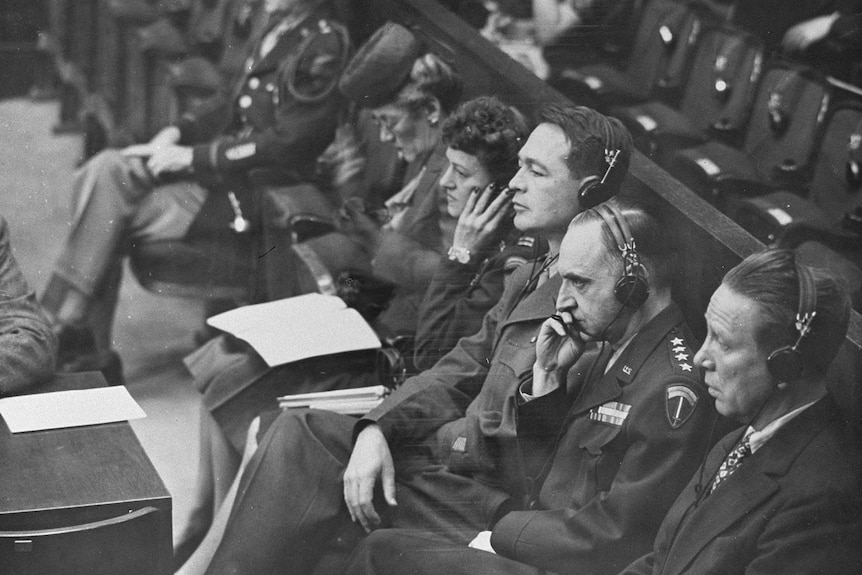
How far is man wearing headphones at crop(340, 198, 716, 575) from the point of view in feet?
8.99

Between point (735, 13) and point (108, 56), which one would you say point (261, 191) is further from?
point (735, 13)

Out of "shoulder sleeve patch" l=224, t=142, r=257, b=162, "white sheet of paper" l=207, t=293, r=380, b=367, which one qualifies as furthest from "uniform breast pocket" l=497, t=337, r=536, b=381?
"shoulder sleeve patch" l=224, t=142, r=257, b=162

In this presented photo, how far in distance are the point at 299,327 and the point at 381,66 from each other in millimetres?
733

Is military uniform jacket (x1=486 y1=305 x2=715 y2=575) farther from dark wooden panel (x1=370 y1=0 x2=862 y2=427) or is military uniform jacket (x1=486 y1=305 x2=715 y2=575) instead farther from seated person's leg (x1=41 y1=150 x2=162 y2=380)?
seated person's leg (x1=41 y1=150 x2=162 y2=380)

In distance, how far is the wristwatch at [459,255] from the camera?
316 centimetres

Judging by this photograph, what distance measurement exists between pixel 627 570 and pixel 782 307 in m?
0.67

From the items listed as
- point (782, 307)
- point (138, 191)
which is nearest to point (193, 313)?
point (138, 191)

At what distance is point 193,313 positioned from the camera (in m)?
3.62

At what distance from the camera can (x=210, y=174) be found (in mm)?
3748

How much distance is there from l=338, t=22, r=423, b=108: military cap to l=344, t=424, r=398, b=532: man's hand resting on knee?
0.94 m

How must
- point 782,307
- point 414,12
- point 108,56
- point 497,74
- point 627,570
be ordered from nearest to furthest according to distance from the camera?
point 782,307 → point 627,570 → point 497,74 → point 414,12 → point 108,56

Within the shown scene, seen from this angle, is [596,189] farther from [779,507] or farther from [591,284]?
[779,507]

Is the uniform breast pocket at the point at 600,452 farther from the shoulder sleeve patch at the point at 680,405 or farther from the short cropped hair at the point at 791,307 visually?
the short cropped hair at the point at 791,307

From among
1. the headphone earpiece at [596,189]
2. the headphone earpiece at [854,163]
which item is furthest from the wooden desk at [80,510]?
the headphone earpiece at [854,163]
